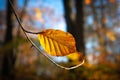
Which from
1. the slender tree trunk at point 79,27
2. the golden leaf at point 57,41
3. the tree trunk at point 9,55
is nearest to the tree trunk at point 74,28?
the slender tree trunk at point 79,27

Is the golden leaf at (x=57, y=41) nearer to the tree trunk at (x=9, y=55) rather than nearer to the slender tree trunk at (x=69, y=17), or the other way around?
the slender tree trunk at (x=69, y=17)

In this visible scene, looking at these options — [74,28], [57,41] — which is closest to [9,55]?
[74,28]

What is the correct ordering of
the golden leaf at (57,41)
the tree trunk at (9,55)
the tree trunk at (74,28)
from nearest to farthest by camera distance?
1. the golden leaf at (57,41)
2. the tree trunk at (74,28)
3. the tree trunk at (9,55)

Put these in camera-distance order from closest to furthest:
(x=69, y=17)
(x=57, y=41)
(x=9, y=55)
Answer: (x=57, y=41) → (x=69, y=17) → (x=9, y=55)

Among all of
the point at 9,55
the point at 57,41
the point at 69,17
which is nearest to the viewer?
the point at 57,41

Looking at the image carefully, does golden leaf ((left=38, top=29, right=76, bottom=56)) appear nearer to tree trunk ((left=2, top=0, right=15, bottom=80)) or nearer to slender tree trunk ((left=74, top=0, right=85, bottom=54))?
slender tree trunk ((left=74, top=0, right=85, bottom=54))

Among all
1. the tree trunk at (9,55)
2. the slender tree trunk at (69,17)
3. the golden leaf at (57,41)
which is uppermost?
the golden leaf at (57,41)

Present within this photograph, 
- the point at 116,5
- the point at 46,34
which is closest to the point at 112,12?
the point at 116,5

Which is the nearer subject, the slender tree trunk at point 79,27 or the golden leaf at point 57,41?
the golden leaf at point 57,41

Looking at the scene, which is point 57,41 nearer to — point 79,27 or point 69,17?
point 69,17
